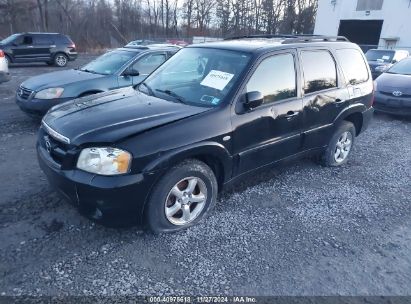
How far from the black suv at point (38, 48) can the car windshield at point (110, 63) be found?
11.6m

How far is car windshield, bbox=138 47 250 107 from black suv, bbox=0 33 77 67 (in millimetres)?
15297

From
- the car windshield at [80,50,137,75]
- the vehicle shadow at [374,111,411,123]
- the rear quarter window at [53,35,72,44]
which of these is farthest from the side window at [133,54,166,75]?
the rear quarter window at [53,35,72,44]

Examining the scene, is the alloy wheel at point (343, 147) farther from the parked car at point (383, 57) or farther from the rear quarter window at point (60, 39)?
the rear quarter window at point (60, 39)

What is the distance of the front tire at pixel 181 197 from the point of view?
9.80 ft

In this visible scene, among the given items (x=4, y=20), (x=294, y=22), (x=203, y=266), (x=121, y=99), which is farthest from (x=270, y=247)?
(x=294, y=22)

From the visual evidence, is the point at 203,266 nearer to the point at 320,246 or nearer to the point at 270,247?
the point at 270,247

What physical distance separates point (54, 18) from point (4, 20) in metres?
6.94

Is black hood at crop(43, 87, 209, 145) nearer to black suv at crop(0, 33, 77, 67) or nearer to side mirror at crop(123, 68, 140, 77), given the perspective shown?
side mirror at crop(123, 68, 140, 77)

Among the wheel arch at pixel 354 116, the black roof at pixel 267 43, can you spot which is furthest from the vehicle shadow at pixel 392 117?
the black roof at pixel 267 43

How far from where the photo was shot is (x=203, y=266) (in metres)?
2.87

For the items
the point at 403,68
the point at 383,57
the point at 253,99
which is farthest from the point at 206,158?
the point at 383,57

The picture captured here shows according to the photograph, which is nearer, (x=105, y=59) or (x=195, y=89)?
(x=195, y=89)

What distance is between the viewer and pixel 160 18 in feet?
193

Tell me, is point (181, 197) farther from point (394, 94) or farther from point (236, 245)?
point (394, 94)
